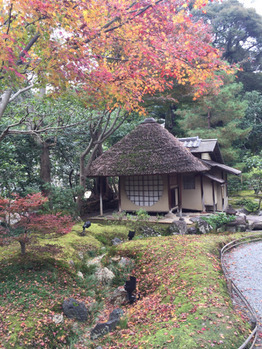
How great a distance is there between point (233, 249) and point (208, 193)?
6.17m

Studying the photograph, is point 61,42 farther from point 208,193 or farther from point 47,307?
point 208,193

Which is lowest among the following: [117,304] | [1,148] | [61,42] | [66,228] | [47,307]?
[117,304]

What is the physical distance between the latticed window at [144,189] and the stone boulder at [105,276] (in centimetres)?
563

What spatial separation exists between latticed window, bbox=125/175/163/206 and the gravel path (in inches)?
172

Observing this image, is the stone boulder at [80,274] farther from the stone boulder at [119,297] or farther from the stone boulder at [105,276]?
the stone boulder at [119,297]

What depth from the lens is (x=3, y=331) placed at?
3.97 meters

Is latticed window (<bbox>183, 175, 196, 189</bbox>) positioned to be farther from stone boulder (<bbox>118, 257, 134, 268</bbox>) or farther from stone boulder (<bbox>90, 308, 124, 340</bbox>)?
stone boulder (<bbox>90, 308, 124, 340</bbox>)

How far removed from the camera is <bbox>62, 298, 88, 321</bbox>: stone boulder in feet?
15.4

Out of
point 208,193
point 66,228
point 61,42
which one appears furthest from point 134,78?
point 208,193

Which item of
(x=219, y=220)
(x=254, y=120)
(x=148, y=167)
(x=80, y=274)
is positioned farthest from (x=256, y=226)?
(x=254, y=120)

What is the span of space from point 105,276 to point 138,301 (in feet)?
4.76

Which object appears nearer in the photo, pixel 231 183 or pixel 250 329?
pixel 250 329

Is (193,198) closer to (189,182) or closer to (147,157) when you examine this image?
(189,182)

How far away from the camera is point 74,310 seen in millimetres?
4711
